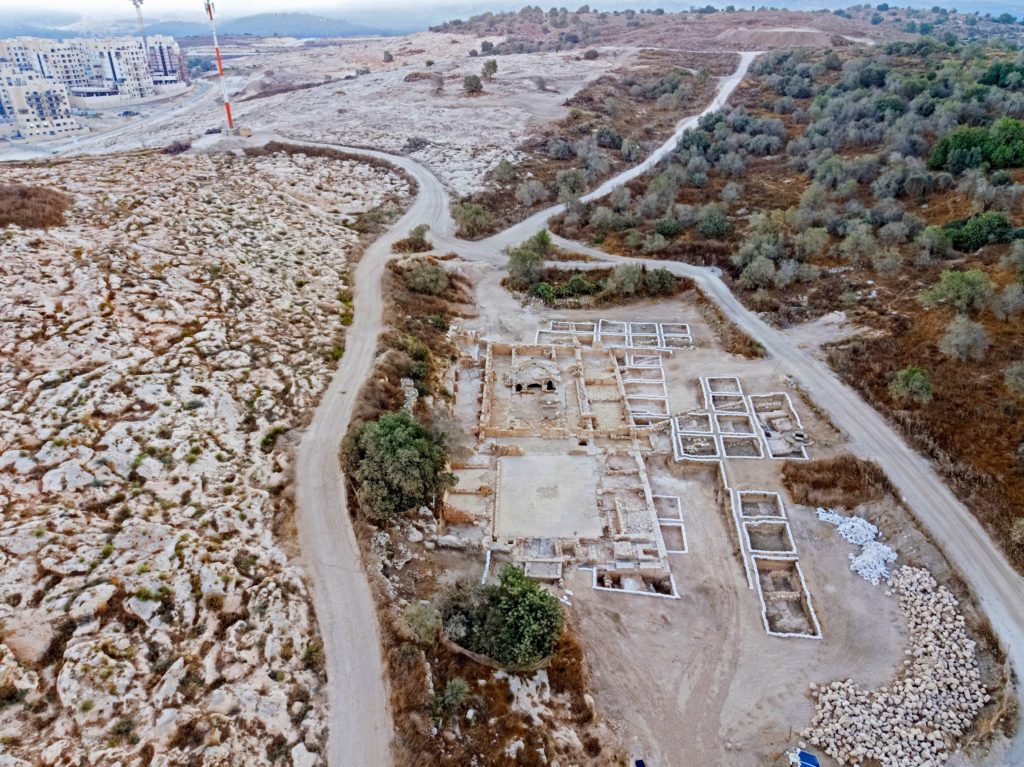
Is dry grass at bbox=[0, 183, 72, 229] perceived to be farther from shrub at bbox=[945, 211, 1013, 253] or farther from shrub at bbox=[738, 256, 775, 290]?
shrub at bbox=[945, 211, 1013, 253]

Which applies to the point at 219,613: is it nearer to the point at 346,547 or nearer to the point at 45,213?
the point at 346,547

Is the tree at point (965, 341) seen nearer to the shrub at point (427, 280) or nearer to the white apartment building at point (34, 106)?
the shrub at point (427, 280)

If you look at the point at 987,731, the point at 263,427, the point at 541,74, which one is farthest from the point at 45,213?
the point at 541,74

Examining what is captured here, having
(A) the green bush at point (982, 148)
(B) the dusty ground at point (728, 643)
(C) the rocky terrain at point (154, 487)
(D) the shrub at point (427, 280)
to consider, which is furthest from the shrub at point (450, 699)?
(A) the green bush at point (982, 148)

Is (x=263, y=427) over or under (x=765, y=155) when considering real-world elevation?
under

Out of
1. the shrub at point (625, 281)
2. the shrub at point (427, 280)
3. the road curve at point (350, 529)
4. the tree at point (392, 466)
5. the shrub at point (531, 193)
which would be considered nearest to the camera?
the road curve at point (350, 529)
